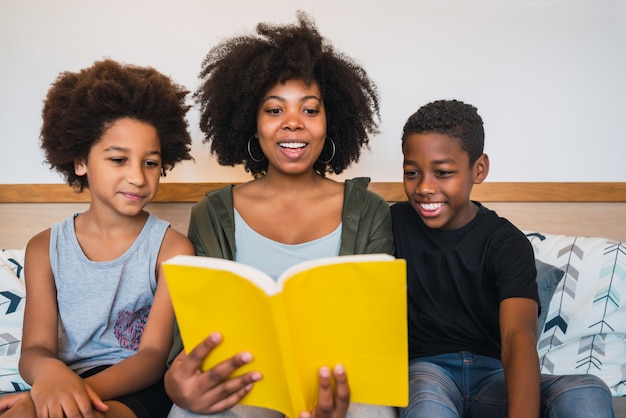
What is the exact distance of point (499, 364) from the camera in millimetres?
1213

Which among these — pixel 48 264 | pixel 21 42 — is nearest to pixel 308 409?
pixel 48 264

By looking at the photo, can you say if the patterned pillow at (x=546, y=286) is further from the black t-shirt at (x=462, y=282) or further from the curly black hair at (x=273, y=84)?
the curly black hair at (x=273, y=84)

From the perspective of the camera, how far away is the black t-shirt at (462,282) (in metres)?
1.22

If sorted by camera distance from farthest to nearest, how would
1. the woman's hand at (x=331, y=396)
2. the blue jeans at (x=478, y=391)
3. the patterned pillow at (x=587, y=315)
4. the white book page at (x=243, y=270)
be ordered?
the patterned pillow at (x=587, y=315)
the blue jeans at (x=478, y=391)
the woman's hand at (x=331, y=396)
the white book page at (x=243, y=270)

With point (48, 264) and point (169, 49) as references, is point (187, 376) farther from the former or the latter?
point (169, 49)

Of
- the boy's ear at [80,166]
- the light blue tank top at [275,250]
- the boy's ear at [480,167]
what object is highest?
the boy's ear at [80,166]

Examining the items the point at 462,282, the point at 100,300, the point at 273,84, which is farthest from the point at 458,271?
the point at 100,300

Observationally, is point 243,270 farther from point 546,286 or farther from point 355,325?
point 546,286

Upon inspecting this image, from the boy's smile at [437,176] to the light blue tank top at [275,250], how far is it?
0.64 ft

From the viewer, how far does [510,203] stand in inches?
71.3

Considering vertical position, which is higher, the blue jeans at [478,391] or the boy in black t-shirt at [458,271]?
the boy in black t-shirt at [458,271]

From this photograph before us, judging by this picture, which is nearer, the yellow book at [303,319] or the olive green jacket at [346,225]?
the yellow book at [303,319]

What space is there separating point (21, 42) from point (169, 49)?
49cm

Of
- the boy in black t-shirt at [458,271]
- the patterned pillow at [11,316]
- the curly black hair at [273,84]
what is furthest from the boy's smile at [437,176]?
the patterned pillow at [11,316]
